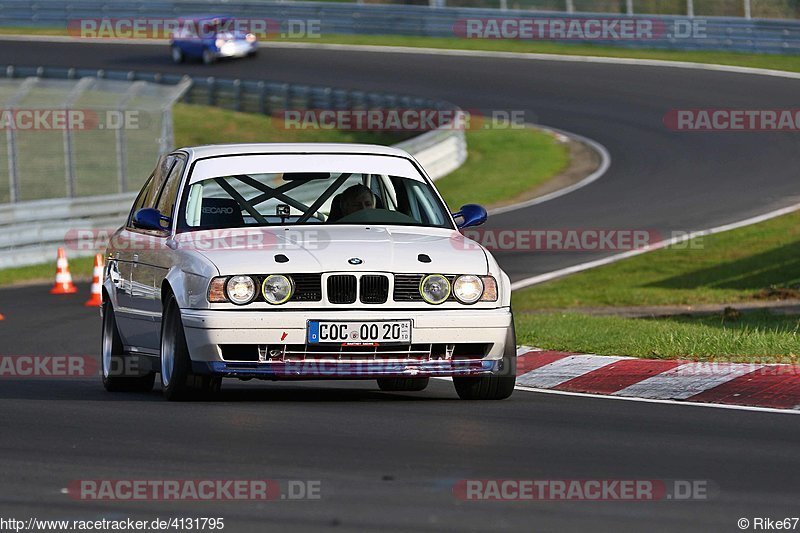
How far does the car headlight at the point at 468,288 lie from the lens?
922 centimetres

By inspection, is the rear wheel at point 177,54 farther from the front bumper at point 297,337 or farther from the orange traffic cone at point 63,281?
the front bumper at point 297,337

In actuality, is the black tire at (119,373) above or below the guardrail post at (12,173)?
above

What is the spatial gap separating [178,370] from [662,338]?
389cm

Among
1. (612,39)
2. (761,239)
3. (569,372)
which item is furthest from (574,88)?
(569,372)

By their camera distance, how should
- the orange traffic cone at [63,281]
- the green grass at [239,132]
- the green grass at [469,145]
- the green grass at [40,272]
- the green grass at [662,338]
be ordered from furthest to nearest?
1. the green grass at [239,132]
2. the green grass at [469,145]
3. the green grass at [40,272]
4. the orange traffic cone at [63,281]
5. the green grass at [662,338]

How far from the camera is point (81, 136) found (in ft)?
142

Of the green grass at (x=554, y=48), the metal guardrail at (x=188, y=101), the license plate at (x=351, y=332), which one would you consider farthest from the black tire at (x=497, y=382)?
the green grass at (x=554, y=48)

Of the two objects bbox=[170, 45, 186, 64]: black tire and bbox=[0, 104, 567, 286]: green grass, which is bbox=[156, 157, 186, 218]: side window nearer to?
bbox=[0, 104, 567, 286]: green grass

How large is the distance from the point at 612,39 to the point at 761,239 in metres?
25.2

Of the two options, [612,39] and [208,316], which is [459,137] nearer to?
[612,39]

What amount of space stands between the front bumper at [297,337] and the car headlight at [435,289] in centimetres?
8

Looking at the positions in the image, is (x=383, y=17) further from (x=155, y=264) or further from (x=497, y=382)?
(x=497, y=382)

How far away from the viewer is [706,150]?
33.1m

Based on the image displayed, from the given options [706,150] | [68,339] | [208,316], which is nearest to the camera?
[208,316]
